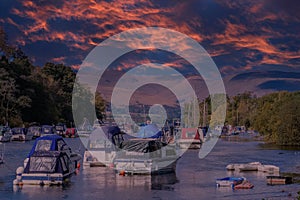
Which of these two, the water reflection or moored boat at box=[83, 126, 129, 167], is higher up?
moored boat at box=[83, 126, 129, 167]

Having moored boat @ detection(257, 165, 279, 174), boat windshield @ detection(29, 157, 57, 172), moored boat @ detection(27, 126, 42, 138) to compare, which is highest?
moored boat @ detection(27, 126, 42, 138)

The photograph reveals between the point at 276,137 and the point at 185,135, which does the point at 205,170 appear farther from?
the point at 276,137

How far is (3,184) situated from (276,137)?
5631 centimetres

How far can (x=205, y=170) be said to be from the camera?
42.4 meters

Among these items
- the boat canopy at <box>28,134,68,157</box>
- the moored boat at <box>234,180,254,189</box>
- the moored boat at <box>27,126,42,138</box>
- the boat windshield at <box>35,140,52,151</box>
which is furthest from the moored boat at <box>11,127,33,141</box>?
the moored boat at <box>234,180,254,189</box>

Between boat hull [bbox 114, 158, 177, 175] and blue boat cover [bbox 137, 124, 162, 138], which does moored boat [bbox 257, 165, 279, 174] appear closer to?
boat hull [bbox 114, 158, 177, 175]

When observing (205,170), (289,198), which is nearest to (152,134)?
(205,170)

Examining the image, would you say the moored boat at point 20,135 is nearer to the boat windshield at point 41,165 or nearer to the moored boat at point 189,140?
the moored boat at point 189,140

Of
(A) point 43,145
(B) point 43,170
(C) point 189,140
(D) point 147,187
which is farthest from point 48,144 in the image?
(C) point 189,140

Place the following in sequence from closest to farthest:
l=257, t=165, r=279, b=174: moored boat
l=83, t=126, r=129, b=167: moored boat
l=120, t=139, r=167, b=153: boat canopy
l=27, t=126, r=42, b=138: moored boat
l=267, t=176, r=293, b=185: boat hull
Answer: l=267, t=176, r=293, b=185: boat hull
l=120, t=139, r=167, b=153: boat canopy
l=257, t=165, r=279, b=174: moored boat
l=83, t=126, r=129, b=167: moored boat
l=27, t=126, r=42, b=138: moored boat

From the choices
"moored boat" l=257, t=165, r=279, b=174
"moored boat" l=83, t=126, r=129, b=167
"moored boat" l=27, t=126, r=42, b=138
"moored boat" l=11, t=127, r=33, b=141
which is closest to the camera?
"moored boat" l=257, t=165, r=279, b=174

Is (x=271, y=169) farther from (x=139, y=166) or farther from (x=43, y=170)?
(x=43, y=170)

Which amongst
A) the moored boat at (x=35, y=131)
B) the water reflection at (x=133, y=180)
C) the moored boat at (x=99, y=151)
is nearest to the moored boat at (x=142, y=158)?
the water reflection at (x=133, y=180)

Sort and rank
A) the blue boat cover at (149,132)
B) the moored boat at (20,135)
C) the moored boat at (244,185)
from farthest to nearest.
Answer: the moored boat at (20,135), the blue boat cover at (149,132), the moored boat at (244,185)
